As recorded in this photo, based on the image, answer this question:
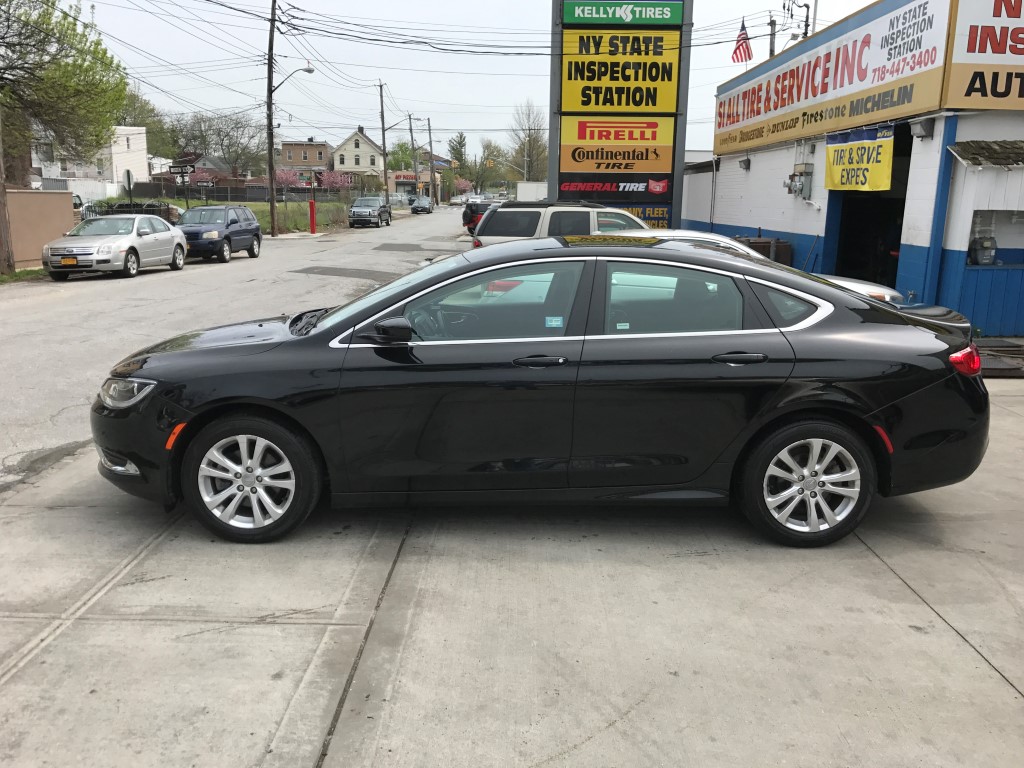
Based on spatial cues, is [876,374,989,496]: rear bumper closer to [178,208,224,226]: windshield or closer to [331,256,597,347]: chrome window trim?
[331,256,597,347]: chrome window trim

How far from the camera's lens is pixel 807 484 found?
449cm

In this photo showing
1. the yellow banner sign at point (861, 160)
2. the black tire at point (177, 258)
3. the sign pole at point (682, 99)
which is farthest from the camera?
the black tire at point (177, 258)

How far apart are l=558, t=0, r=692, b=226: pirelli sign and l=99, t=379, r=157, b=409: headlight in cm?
1385

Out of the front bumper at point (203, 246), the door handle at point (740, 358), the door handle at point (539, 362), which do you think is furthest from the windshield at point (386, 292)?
the front bumper at point (203, 246)

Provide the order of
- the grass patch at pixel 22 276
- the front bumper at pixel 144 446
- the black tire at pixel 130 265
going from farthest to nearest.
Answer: the black tire at pixel 130 265 → the grass patch at pixel 22 276 → the front bumper at pixel 144 446

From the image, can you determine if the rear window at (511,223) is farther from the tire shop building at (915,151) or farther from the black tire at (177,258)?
the black tire at (177,258)

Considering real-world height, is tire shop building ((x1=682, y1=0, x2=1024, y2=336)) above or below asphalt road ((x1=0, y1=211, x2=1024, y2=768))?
above

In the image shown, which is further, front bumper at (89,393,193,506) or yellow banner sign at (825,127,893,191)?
yellow banner sign at (825,127,893,191)

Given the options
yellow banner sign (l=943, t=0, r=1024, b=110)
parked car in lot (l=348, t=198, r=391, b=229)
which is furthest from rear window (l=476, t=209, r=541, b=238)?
parked car in lot (l=348, t=198, r=391, b=229)

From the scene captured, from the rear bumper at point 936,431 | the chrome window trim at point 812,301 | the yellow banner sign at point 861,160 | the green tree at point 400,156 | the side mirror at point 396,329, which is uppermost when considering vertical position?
the green tree at point 400,156

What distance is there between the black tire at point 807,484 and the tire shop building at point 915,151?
711cm

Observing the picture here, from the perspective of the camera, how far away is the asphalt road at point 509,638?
9.69ft

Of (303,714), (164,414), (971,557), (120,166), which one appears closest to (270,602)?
(303,714)

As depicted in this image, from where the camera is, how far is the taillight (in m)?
4.56
